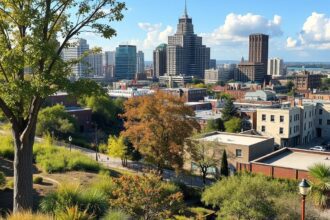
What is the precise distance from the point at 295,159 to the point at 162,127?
1599 centimetres

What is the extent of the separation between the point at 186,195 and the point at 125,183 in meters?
19.8

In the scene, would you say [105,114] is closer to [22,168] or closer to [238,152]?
[238,152]

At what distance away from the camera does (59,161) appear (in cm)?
3209

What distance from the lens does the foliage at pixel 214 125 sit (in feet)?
230

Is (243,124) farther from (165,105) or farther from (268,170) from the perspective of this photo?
(165,105)

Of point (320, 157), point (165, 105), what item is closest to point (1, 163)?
point (165, 105)

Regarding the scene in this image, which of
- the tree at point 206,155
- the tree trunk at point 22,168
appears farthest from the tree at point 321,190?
the tree at point 206,155

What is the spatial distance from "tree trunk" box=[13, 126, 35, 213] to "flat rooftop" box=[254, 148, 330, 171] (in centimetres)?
3029

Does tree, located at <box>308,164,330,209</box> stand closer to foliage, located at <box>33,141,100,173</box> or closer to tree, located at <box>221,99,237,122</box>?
foliage, located at <box>33,141,100,173</box>

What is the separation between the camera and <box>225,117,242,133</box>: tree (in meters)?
70.7

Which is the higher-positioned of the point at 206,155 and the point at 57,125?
the point at 57,125

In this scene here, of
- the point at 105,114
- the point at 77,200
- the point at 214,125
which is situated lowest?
the point at 214,125

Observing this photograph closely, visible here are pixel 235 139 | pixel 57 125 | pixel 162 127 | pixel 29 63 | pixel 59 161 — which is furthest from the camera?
pixel 57 125

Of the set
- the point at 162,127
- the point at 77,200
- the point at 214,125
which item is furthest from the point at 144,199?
the point at 214,125
